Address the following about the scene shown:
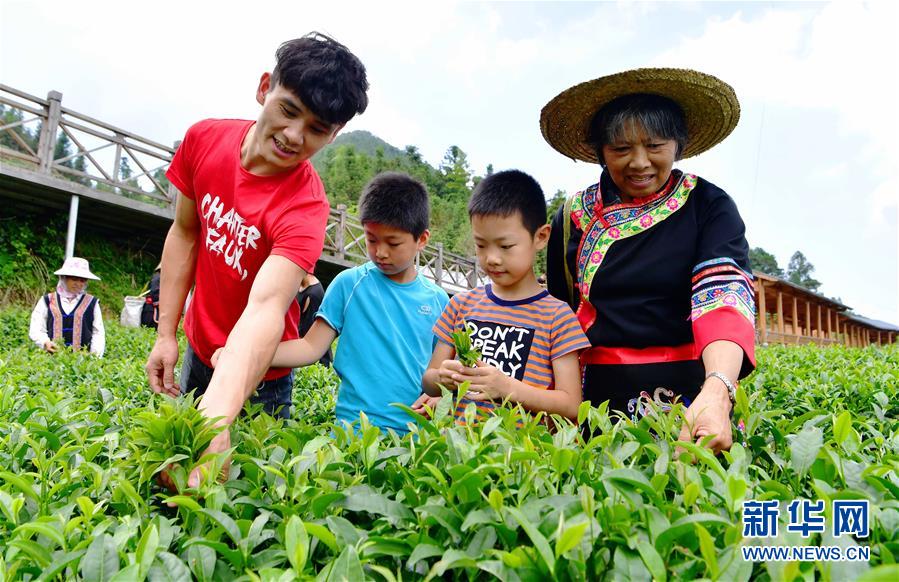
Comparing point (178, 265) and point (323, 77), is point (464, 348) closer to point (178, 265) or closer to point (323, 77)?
point (323, 77)

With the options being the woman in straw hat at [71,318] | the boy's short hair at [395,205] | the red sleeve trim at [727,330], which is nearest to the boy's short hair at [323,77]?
the boy's short hair at [395,205]

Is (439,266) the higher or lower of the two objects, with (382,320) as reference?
higher

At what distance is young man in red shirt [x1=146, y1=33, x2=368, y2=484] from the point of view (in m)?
1.85

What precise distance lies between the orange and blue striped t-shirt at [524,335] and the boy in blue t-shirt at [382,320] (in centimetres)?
37

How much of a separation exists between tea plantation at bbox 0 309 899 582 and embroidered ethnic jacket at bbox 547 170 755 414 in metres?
0.40

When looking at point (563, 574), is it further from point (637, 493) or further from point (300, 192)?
point (300, 192)

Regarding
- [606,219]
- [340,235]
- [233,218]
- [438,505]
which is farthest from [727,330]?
[340,235]

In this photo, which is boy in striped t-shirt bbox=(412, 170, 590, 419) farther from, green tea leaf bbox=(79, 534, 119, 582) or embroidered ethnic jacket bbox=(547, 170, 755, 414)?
green tea leaf bbox=(79, 534, 119, 582)

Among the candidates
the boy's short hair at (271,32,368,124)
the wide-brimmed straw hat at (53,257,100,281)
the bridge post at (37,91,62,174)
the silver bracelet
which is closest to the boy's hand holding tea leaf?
the silver bracelet

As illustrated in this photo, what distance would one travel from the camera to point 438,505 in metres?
0.95

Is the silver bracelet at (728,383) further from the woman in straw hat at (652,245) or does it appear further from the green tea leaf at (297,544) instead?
the green tea leaf at (297,544)

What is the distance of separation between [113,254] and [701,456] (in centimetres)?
1396

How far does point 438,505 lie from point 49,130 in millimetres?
11673

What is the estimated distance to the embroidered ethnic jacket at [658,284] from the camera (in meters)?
1.78
